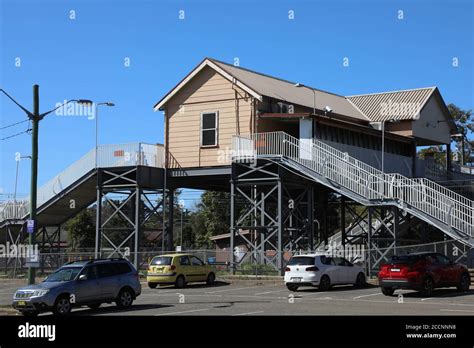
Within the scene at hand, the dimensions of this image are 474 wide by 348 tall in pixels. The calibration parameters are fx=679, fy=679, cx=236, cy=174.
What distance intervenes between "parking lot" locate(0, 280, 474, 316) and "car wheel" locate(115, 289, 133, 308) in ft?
1.17

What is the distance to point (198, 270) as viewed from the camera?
3119cm

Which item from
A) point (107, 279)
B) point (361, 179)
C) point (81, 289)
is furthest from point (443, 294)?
point (81, 289)

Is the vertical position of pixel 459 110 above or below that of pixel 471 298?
above

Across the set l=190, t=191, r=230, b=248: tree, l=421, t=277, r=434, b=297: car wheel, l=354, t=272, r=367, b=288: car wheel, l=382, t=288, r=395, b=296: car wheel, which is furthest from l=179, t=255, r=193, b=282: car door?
l=190, t=191, r=230, b=248: tree

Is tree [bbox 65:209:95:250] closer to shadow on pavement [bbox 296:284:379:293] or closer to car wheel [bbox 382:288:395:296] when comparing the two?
shadow on pavement [bbox 296:284:379:293]

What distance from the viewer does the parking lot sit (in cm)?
1856

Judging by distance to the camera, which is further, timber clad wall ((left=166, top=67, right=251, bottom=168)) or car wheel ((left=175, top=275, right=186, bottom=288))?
timber clad wall ((left=166, top=67, right=251, bottom=168))

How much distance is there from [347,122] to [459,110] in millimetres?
46633

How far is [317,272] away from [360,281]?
292 centimetres

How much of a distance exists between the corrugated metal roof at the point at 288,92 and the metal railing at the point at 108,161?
20.2ft

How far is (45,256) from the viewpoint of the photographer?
38.5m

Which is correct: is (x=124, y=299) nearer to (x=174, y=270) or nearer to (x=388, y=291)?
(x=174, y=270)
